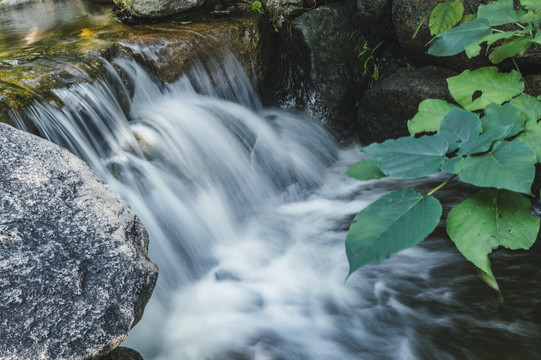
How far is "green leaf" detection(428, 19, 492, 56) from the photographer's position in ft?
4.15

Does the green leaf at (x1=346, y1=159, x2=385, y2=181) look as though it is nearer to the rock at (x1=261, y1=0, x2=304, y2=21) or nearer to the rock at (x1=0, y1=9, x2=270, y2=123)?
the rock at (x1=0, y1=9, x2=270, y2=123)

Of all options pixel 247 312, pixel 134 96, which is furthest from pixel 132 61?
pixel 247 312

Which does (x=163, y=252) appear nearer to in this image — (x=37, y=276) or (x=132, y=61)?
(x=37, y=276)

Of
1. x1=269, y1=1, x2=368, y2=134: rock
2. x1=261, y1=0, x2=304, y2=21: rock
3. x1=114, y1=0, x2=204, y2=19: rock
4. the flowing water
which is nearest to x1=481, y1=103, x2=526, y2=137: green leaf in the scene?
the flowing water

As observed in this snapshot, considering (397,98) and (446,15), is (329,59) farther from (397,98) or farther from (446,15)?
(446,15)

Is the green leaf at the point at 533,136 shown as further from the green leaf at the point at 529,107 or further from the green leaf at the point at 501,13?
the green leaf at the point at 501,13

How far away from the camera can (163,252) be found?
10.2 feet

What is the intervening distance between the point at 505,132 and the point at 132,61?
12.9ft

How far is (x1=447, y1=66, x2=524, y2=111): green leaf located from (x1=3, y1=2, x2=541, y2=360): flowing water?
1.41 m

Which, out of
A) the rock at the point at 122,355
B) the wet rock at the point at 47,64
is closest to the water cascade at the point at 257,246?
the wet rock at the point at 47,64

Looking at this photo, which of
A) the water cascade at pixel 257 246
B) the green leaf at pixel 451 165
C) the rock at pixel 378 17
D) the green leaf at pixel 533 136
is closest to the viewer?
the green leaf at pixel 451 165

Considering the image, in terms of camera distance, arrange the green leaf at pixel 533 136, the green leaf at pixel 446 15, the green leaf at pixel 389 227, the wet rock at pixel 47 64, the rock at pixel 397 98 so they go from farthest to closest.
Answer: the rock at pixel 397 98 → the wet rock at pixel 47 64 → the green leaf at pixel 446 15 → the green leaf at pixel 533 136 → the green leaf at pixel 389 227

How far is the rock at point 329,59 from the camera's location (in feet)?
16.6

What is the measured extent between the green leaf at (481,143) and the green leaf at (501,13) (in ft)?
2.02
